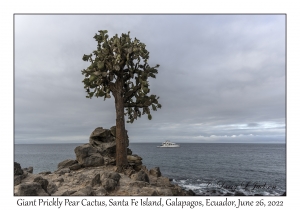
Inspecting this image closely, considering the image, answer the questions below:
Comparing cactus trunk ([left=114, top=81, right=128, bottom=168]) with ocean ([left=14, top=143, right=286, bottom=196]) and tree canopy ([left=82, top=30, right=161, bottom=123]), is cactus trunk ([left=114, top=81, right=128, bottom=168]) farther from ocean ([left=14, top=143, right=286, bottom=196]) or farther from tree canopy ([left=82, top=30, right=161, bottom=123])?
ocean ([left=14, top=143, right=286, bottom=196])

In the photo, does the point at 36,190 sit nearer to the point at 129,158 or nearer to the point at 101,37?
the point at 129,158

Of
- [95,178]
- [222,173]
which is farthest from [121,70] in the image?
[222,173]

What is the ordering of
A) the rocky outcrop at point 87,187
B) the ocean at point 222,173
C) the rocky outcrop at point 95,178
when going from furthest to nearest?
the ocean at point 222,173 < the rocky outcrop at point 95,178 < the rocky outcrop at point 87,187

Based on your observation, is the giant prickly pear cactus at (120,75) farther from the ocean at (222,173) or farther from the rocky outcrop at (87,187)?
the ocean at (222,173)

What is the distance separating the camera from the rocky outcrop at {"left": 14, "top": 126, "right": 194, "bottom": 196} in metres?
9.95

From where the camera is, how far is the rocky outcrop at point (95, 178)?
392 inches

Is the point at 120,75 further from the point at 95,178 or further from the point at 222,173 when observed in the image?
the point at 222,173

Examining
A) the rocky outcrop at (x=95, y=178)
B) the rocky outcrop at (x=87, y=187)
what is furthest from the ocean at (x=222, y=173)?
the rocky outcrop at (x=87, y=187)

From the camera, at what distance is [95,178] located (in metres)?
11.4

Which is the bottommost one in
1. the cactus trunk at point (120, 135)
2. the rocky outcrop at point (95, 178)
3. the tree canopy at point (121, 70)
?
the rocky outcrop at point (95, 178)

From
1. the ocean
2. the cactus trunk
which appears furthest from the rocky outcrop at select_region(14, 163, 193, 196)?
the ocean

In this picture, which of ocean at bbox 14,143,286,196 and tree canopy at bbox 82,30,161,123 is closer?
tree canopy at bbox 82,30,161,123

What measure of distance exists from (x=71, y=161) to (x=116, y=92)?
7.02 meters

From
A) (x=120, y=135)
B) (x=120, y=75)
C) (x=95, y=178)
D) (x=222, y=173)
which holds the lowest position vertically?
(x=222, y=173)
